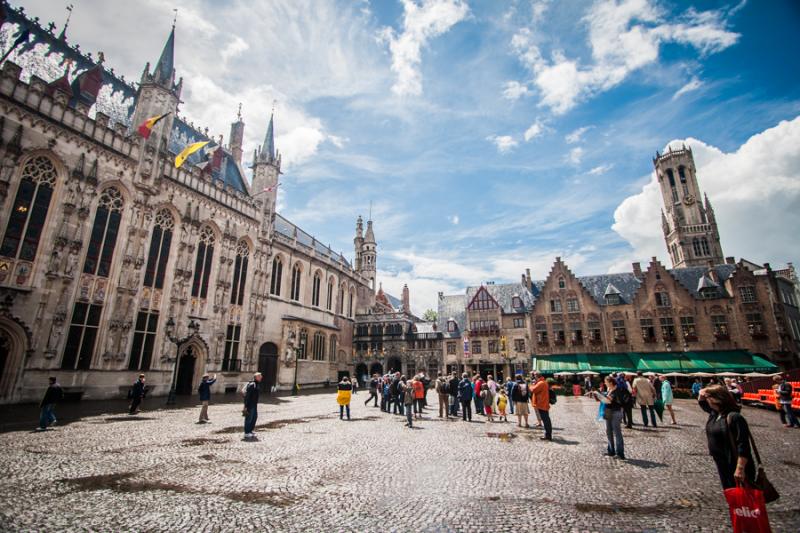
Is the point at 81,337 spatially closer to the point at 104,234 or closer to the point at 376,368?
the point at 104,234

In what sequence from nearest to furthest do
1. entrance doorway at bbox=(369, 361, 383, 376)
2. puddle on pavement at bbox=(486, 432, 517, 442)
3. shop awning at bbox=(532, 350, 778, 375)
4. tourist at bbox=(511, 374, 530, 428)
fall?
puddle on pavement at bbox=(486, 432, 517, 442) < tourist at bbox=(511, 374, 530, 428) < shop awning at bbox=(532, 350, 778, 375) < entrance doorway at bbox=(369, 361, 383, 376)

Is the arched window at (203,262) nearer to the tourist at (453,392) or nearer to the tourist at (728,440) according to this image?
the tourist at (453,392)

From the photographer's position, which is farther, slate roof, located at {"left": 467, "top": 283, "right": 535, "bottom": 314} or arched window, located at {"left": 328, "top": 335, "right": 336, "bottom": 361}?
slate roof, located at {"left": 467, "top": 283, "right": 535, "bottom": 314}

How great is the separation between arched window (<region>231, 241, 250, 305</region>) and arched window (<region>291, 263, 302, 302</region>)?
20.9ft

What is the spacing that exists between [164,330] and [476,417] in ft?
69.2

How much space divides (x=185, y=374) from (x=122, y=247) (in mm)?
9894

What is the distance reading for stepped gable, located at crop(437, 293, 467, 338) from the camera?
145ft

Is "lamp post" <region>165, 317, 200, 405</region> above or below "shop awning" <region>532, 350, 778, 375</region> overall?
above

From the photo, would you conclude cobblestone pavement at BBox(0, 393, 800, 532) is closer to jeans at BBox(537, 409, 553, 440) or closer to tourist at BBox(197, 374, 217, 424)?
jeans at BBox(537, 409, 553, 440)

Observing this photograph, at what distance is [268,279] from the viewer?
32.6m

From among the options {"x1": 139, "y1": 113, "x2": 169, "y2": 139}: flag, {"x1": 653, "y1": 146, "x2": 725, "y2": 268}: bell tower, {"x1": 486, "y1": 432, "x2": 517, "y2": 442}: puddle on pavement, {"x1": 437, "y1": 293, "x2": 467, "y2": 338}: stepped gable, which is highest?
{"x1": 653, "y1": 146, "x2": 725, "y2": 268}: bell tower

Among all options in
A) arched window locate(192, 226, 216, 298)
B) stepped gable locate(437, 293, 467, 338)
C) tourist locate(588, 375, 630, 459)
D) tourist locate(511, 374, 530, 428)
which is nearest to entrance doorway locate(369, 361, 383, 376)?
stepped gable locate(437, 293, 467, 338)

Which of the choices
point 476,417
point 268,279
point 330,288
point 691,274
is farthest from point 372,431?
point 691,274

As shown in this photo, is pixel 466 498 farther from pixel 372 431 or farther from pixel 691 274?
pixel 691 274
